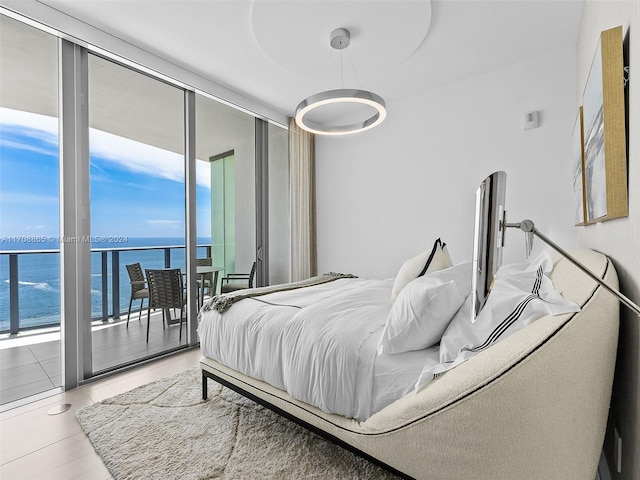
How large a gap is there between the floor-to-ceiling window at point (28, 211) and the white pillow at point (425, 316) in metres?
2.62

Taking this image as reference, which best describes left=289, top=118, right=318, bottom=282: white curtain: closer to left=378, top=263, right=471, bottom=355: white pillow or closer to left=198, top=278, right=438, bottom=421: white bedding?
left=198, top=278, right=438, bottom=421: white bedding

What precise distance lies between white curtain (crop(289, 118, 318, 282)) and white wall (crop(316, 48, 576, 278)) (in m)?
0.21

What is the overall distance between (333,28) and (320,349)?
90.9 inches

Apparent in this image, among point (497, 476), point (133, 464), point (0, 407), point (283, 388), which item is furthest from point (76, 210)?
point (497, 476)

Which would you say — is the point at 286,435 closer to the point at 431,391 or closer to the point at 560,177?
the point at 431,391

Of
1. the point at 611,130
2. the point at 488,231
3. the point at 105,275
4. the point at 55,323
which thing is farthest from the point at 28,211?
the point at 611,130

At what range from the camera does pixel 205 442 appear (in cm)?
181

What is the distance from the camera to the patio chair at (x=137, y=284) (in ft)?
10.4

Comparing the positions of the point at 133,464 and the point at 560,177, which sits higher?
the point at 560,177

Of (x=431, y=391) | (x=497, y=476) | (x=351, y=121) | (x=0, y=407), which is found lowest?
(x=0, y=407)

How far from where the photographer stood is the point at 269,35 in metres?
2.59

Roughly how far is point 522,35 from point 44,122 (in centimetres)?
385

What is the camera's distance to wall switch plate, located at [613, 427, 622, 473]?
1.14 metres

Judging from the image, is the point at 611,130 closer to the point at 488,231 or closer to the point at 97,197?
the point at 488,231
